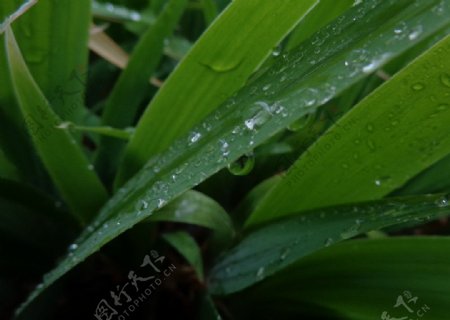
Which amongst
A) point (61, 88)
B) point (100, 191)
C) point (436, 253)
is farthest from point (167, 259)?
point (436, 253)

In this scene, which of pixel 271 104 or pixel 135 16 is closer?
pixel 271 104

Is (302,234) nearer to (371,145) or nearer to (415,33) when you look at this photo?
(371,145)

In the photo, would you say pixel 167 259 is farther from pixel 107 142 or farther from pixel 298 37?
pixel 298 37

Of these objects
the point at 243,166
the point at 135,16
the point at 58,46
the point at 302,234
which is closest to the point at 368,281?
the point at 302,234

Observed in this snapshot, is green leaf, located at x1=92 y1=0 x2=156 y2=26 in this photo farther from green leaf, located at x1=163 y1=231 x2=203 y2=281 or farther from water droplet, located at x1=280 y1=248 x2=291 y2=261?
water droplet, located at x1=280 y1=248 x2=291 y2=261

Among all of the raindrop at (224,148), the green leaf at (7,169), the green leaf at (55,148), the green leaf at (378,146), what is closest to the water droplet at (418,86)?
the green leaf at (378,146)

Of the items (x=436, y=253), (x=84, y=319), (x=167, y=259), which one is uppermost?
(x=436, y=253)
